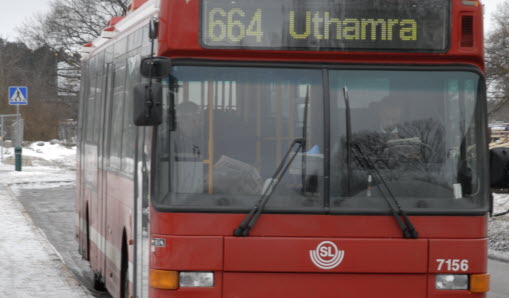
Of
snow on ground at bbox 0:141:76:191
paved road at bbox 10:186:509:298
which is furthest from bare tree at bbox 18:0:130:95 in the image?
paved road at bbox 10:186:509:298

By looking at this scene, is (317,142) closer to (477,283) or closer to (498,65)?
(477,283)

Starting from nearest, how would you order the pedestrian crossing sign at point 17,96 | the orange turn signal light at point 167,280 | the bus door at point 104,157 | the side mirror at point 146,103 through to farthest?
the side mirror at point 146,103 → the orange turn signal light at point 167,280 → the bus door at point 104,157 → the pedestrian crossing sign at point 17,96

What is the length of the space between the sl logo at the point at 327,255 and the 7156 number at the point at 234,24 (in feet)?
4.73

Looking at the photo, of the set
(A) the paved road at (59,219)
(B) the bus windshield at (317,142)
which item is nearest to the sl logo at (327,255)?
(B) the bus windshield at (317,142)

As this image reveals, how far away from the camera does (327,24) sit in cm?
667

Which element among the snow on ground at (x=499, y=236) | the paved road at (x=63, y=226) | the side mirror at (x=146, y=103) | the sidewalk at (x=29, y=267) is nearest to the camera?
the side mirror at (x=146, y=103)

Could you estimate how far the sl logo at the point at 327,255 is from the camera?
6.42 metres

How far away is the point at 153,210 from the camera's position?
652 centimetres

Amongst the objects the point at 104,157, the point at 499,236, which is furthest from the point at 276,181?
the point at 499,236

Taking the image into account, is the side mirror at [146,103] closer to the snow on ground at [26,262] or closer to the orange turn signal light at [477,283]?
the orange turn signal light at [477,283]

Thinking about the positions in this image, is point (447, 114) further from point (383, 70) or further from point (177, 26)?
point (177, 26)

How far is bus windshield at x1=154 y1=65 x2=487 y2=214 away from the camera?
6.44 metres

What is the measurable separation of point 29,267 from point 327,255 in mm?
7439

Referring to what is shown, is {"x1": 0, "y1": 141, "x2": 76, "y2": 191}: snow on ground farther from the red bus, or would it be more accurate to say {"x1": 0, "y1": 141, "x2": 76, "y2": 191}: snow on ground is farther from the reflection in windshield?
the reflection in windshield
